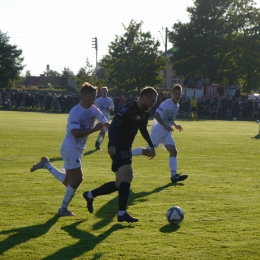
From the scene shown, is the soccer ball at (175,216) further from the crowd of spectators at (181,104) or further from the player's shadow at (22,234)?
the crowd of spectators at (181,104)

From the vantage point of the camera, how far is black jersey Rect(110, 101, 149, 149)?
7766mm

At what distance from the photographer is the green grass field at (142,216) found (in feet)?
21.1

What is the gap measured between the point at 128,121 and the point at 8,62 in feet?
225

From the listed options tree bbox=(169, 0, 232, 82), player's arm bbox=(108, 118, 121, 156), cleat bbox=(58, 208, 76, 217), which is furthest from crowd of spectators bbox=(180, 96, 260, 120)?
player's arm bbox=(108, 118, 121, 156)

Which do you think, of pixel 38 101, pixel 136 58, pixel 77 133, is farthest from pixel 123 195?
pixel 136 58

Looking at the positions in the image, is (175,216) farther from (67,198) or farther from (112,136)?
(67,198)

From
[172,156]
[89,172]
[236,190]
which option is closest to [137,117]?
[236,190]

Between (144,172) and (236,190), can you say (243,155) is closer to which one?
(144,172)

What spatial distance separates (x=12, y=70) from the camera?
74.4m

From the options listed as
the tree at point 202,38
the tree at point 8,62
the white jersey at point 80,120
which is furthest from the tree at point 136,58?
the white jersey at point 80,120

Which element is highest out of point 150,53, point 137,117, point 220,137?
point 150,53

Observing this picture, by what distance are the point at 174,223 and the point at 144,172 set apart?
5622mm

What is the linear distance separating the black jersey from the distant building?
7830cm

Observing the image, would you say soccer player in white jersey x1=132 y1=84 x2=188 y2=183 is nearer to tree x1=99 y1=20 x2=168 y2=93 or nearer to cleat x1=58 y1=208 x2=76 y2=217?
cleat x1=58 y1=208 x2=76 y2=217
